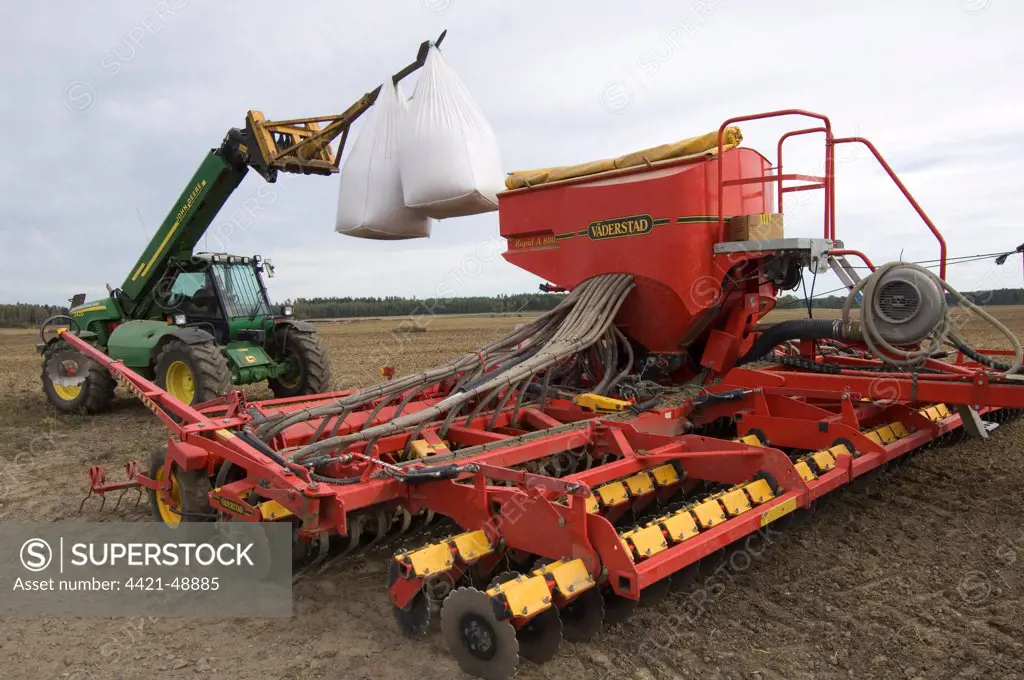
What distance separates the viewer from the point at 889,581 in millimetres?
3188

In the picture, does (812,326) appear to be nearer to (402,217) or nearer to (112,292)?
(402,217)

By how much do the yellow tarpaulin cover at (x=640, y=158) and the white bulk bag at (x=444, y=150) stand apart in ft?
0.85

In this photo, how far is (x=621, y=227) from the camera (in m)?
4.60

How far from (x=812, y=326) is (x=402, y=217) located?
9.42ft

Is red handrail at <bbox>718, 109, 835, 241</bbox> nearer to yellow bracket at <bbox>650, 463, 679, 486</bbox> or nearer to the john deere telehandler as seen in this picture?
yellow bracket at <bbox>650, 463, 679, 486</bbox>

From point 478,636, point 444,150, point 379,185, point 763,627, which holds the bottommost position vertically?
point 763,627

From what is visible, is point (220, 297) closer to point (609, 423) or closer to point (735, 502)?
point (609, 423)

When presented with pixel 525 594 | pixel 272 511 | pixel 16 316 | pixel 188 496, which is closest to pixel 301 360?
pixel 188 496

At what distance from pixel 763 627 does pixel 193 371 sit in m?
5.34

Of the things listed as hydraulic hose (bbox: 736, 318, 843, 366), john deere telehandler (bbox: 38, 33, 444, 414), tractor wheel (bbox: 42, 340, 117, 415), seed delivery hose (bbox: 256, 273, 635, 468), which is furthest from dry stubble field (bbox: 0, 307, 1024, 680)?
tractor wheel (bbox: 42, 340, 117, 415)

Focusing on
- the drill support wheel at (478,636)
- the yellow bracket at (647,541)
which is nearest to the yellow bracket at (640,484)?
the yellow bracket at (647,541)

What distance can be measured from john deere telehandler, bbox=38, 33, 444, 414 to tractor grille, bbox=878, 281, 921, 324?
15.8 ft

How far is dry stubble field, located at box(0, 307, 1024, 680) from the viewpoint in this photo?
2.60 metres

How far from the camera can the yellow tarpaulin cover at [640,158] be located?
14.4 feet
